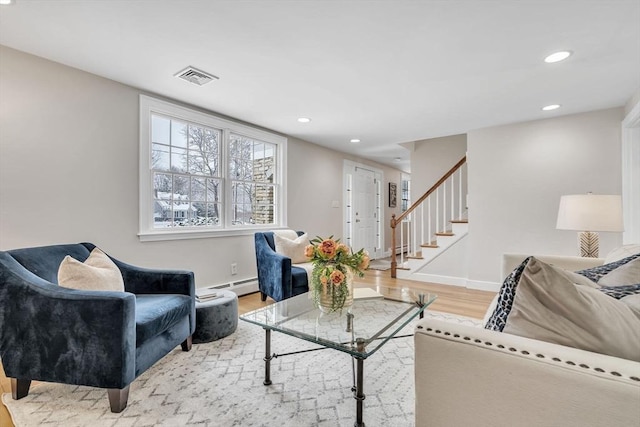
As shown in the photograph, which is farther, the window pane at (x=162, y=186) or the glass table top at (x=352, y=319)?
the window pane at (x=162, y=186)

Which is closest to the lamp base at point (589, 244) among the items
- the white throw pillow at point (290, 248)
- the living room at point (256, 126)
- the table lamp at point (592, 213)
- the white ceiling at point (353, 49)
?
the table lamp at point (592, 213)

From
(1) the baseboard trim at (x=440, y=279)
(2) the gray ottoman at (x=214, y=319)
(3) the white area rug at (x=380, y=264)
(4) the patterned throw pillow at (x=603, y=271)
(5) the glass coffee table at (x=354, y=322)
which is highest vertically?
(4) the patterned throw pillow at (x=603, y=271)

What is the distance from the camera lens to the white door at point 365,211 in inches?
245

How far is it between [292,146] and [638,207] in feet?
13.4

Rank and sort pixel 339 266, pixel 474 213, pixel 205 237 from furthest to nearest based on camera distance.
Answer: pixel 474 213
pixel 205 237
pixel 339 266

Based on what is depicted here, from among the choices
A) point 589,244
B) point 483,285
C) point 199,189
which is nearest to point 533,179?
point 589,244

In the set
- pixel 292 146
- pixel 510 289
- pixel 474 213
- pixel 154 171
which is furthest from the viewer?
pixel 292 146

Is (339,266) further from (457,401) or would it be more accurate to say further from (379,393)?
(457,401)

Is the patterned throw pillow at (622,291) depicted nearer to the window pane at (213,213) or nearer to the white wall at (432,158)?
the window pane at (213,213)

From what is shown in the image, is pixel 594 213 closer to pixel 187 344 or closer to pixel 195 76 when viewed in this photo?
pixel 187 344

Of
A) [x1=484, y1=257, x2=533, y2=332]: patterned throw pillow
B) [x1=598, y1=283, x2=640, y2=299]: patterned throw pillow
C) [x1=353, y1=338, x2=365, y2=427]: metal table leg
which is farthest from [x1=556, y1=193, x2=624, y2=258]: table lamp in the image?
[x1=353, y1=338, x2=365, y2=427]: metal table leg

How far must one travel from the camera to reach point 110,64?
240cm

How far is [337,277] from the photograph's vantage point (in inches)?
72.3

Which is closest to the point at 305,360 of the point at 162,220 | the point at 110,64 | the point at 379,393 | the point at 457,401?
the point at 379,393
